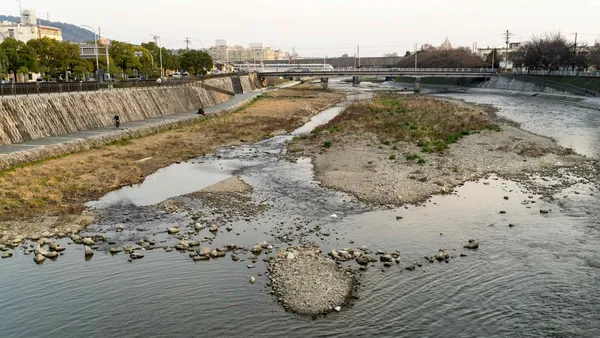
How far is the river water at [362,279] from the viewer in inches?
493

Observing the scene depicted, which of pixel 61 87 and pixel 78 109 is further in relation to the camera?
pixel 78 109

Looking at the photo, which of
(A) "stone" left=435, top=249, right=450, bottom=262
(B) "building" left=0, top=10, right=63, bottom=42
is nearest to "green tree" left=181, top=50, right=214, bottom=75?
(B) "building" left=0, top=10, right=63, bottom=42

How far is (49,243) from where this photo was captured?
57.3ft

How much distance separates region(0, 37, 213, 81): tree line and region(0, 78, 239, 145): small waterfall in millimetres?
10347

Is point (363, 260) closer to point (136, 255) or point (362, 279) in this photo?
point (362, 279)

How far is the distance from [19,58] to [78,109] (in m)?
25.8

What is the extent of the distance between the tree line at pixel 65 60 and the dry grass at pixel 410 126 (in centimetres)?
3310

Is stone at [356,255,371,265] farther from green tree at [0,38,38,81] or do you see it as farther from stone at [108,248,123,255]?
green tree at [0,38,38,81]

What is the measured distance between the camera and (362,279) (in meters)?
14.9

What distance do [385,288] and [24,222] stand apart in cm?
1571

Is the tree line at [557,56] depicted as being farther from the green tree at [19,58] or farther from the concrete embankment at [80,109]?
the green tree at [19,58]

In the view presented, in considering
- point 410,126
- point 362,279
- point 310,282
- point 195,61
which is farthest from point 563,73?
point 310,282

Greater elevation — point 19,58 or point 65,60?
point 65,60

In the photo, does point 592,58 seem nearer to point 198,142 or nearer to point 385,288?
point 198,142
